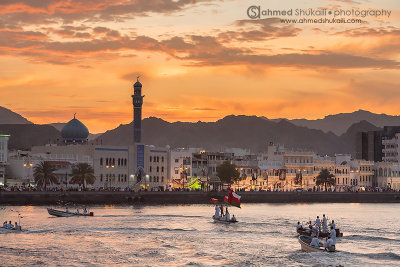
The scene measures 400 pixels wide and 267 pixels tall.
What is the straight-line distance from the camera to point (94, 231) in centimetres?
10369

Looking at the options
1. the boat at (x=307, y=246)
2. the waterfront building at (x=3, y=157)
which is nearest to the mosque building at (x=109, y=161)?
the waterfront building at (x=3, y=157)

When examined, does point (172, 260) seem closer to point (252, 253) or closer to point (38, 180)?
point (252, 253)

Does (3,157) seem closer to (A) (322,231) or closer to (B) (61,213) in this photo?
(B) (61,213)

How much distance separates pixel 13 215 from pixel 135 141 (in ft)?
243

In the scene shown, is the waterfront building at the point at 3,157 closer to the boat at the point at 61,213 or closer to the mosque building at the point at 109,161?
the mosque building at the point at 109,161

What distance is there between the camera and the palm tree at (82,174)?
577ft

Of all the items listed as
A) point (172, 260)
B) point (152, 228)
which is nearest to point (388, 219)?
point (152, 228)

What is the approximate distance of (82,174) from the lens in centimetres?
17588

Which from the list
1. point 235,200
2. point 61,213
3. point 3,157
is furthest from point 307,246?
point 3,157

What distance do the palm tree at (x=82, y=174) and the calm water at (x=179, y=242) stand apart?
41042 millimetres

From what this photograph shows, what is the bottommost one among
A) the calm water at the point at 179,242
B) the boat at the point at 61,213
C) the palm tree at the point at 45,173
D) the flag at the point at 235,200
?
the calm water at the point at 179,242

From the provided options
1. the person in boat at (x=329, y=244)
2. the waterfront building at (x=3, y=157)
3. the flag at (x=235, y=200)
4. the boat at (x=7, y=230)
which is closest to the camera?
the person in boat at (x=329, y=244)

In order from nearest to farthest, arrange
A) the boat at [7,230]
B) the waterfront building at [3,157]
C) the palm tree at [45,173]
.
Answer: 1. the boat at [7,230]
2. the palm tree at [45,173]
3. the waterfront building at [3,157]

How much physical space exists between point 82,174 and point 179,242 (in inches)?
3331
